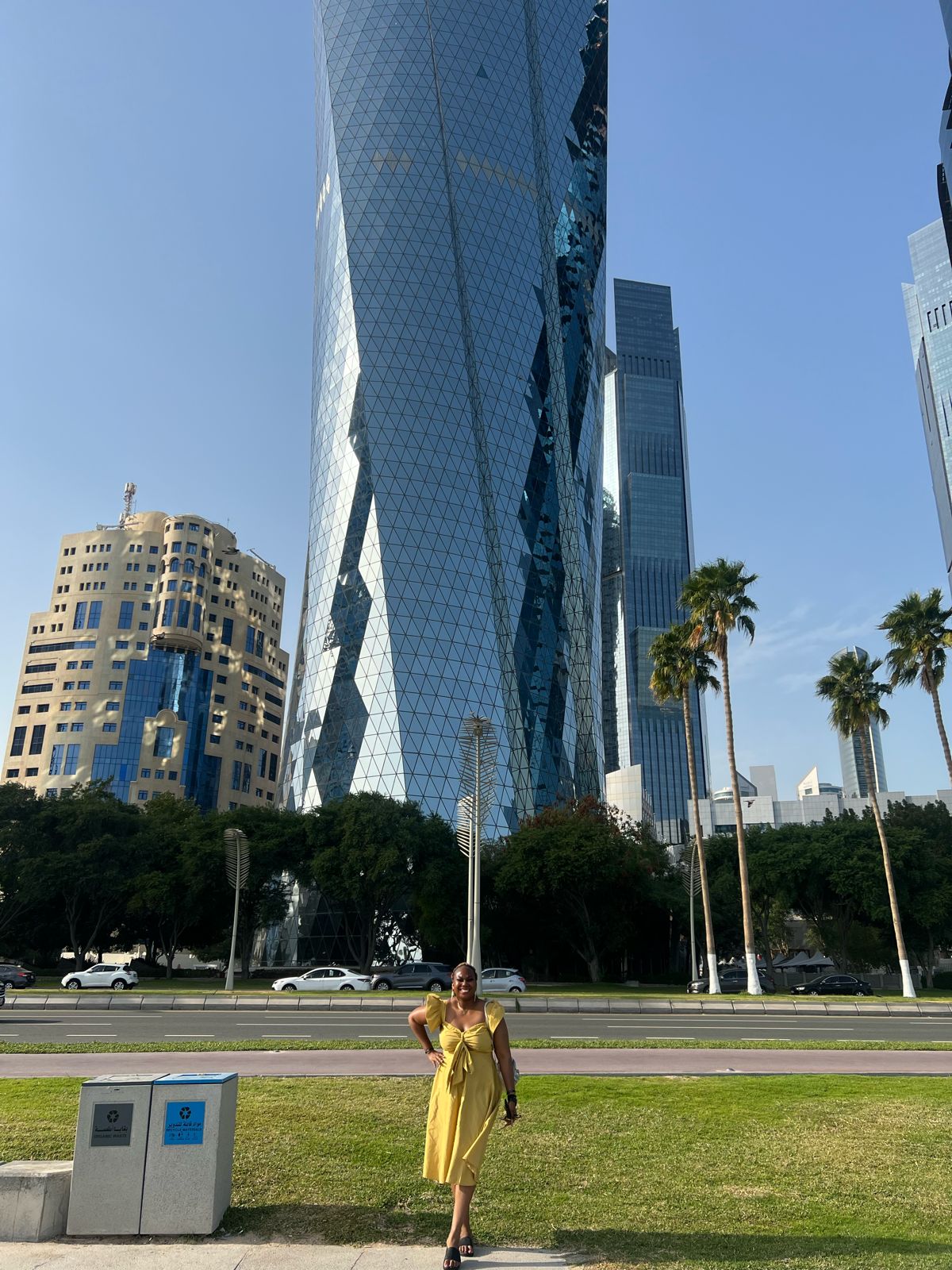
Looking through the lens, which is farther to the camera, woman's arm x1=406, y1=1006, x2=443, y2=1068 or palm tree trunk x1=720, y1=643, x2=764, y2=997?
palm tree trunk x1=720, y1=643, x2=764, y2=997

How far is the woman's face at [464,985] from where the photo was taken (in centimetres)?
757

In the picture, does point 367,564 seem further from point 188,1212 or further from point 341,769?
point 188,1212

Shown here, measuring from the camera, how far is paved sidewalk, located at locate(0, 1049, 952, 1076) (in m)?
16.1

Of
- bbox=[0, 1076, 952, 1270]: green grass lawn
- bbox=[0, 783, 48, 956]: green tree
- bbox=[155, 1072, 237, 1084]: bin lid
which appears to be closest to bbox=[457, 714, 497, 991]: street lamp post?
bbox=[0, 1076, 952, 1270]: green grass lawn

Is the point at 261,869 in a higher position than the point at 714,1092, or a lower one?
higher

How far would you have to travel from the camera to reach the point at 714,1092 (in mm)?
13641

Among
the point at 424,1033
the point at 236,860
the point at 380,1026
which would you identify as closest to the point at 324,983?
the point at 236,860

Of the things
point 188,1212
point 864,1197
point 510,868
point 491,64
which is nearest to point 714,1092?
point 864,1197

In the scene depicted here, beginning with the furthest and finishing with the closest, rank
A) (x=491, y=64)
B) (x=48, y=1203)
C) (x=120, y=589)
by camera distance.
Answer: (x=120, y=589) → (x=491, y=64) → (x=48, y=1203)

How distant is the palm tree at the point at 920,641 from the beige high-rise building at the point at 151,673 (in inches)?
4359

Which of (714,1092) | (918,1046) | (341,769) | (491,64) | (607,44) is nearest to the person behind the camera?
(714,1092)

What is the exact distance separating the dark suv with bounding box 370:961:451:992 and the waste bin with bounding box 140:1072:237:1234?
126ft

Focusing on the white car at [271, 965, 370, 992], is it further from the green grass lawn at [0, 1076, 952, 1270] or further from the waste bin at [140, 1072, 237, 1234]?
the waste bin at [140, 1072, 237, 1234]

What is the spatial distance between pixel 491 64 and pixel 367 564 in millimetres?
64737
